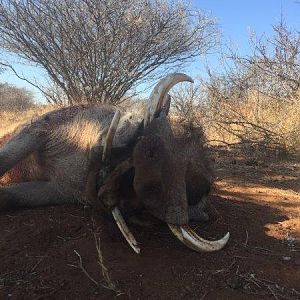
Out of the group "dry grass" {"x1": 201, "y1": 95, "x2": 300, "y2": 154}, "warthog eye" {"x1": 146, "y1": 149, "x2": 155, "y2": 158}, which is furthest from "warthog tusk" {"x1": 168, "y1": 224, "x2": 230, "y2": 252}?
"dry grass" {"x1": 201, "y1": 95, "x2": 300, "y2": 154}

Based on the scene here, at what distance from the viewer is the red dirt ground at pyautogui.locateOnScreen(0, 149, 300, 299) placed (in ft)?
7.62

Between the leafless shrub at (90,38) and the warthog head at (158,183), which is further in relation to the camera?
the leafless shrub at (90,38)

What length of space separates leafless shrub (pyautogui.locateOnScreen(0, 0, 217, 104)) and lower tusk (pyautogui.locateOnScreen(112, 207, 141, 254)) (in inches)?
196

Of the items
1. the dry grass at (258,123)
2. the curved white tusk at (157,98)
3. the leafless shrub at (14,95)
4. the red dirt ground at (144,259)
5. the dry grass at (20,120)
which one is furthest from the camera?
the leafless shrub at (14,95)

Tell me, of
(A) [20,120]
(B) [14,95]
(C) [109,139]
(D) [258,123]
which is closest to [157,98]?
(C) [109,139]

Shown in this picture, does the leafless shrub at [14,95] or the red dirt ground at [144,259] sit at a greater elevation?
the leafless shrub at [14,95]

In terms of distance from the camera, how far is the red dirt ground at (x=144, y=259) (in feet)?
7.62

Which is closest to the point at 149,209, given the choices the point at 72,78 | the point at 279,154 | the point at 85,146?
the point at 85,146

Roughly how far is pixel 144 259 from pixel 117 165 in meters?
0.52

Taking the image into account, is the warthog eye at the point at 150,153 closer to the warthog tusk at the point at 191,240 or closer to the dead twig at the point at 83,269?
the warthog tusk at the point at 191,240

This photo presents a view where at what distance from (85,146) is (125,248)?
1074mm

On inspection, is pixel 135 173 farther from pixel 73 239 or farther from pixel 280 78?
pixel 280 78

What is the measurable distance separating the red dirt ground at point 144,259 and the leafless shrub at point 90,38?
456cm

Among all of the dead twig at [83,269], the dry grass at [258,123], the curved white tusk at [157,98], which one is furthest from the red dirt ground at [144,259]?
the dry grass at [258,123]
